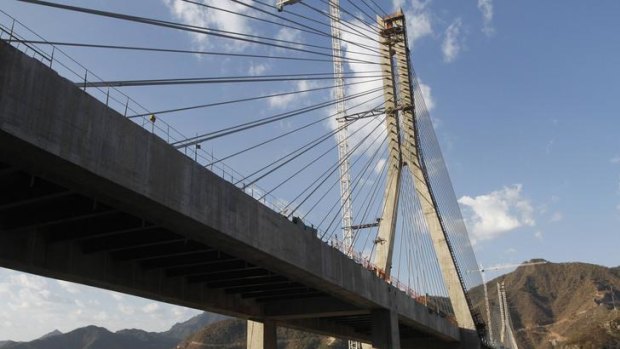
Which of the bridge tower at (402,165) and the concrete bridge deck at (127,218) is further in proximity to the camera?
the bridge tower at (402,165)

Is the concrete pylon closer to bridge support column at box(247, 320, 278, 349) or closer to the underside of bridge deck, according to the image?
the underside of bridge deck

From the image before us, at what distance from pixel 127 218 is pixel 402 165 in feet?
96.4

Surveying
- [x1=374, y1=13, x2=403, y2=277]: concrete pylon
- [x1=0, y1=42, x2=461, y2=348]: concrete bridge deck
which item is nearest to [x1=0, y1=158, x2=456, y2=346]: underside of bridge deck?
[x1=0, y1=42, x2=461, y2=348]: concrete bridge deck

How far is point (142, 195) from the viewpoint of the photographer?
1570 cm

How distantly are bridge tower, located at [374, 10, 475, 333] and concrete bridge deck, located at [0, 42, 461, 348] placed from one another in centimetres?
755

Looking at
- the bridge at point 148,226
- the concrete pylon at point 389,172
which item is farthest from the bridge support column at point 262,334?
the concrete pylon at point 389,172

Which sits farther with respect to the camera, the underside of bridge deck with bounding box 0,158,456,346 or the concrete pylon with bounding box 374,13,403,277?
the concrete pylon with bounding box 374,13,403,277

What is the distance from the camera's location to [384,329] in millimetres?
36375

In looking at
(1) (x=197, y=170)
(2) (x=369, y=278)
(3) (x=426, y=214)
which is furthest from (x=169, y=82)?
(3) (x=426, y=214)

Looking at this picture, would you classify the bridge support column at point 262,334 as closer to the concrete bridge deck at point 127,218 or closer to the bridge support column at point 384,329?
the concrete bridge deck at point 127,218

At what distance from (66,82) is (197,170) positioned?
5208 millimetres

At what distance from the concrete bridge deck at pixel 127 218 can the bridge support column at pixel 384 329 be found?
1366mm

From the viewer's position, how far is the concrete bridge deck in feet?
43.6

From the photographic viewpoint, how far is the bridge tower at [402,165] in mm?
42000
